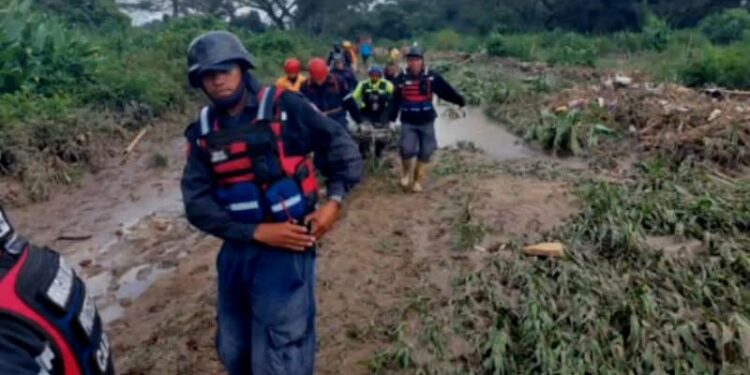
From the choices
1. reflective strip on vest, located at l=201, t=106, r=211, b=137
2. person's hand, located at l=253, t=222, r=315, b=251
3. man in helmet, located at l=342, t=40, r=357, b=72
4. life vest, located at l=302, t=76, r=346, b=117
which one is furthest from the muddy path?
man in helmet, located at l=342, t=40, r=357, b=72

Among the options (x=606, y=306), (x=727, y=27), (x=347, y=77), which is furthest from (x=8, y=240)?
(x=727, y=27)

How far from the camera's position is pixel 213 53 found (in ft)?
8.40

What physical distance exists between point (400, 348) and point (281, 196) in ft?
5.96

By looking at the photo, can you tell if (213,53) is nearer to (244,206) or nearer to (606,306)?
(244,206)

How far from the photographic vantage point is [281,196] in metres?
2.70

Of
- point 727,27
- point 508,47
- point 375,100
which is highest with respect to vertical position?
point 375,100

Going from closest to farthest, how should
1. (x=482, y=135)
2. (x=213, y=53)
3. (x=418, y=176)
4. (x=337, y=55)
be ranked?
(x=213, y=53) < (x=418, y=176) < (x=337, y=55) < (x=482, y=135)

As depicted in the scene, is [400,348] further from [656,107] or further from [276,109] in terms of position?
[656,107]

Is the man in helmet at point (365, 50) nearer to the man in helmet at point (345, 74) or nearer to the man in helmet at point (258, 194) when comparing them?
the man in helmet at point (345, 74)

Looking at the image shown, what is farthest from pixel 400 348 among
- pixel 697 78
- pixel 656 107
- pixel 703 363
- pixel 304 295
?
pixel 697 78

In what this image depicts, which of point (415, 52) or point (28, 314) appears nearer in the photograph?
point (28, 314)

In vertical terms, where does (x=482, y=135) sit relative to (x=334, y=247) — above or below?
below

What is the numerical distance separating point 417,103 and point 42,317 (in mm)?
6586

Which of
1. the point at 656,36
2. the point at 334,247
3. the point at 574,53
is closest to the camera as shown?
the point at 334,247
